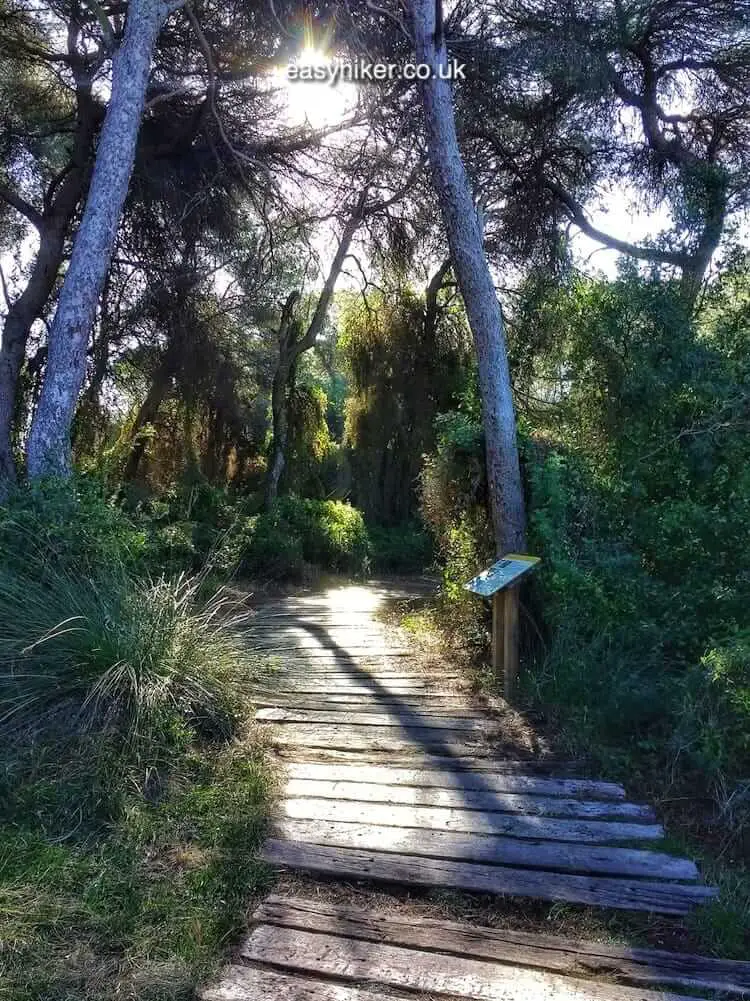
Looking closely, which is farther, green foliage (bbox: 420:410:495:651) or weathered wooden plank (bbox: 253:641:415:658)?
weathered wooden plank (bbox: 253:641:415:658)

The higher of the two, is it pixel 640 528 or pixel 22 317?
pixel 22 317

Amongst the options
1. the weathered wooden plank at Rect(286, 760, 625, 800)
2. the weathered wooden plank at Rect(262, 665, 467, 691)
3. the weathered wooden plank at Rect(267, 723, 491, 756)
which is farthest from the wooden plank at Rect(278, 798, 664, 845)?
the weathered wooden plank at Rect(262, 665, 467, 691)

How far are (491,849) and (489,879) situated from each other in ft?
0.75

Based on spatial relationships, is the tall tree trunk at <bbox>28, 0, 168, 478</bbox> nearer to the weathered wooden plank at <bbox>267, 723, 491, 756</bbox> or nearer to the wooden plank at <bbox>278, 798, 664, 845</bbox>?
the weathered wooden plank at <bbox>267, 723, 491, 756</bbox>

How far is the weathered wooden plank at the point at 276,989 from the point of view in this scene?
7.99ft

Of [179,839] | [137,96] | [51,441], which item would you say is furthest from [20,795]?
[137,96]

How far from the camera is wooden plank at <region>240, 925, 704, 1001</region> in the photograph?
245 centimetres

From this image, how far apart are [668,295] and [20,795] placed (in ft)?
19.1

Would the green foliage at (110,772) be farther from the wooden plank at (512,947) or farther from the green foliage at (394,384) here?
the green foliage at (394,384)

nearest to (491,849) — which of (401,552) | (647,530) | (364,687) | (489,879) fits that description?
(489,879)

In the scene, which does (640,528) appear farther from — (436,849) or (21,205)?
(21,205)

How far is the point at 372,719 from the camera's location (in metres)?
5.01

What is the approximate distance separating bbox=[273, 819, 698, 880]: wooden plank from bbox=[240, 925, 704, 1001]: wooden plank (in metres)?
0.66

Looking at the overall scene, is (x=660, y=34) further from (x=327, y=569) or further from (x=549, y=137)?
(x=327, y=569)
